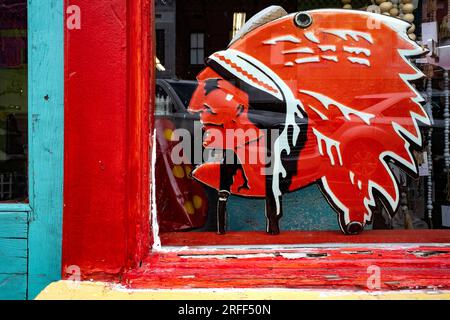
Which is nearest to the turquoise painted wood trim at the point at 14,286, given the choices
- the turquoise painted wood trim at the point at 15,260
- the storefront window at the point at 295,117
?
the turquoise painted wood trim at the point at 15,260

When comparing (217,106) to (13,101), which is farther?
(217,106)

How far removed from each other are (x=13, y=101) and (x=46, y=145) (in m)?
0.39

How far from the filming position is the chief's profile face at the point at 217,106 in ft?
8.74

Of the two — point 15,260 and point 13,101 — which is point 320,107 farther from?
point 15,260

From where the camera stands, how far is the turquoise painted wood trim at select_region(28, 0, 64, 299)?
2.24 metres

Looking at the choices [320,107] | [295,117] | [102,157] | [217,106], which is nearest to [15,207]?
[102,157]

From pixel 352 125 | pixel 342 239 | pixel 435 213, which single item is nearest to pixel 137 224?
pixel 342 239

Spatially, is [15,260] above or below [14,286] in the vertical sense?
above

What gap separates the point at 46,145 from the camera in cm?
226

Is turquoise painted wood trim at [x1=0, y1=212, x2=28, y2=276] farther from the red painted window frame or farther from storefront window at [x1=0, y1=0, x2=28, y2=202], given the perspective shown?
the red painted window frame

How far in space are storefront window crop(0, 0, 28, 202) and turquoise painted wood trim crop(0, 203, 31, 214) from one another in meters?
0.05

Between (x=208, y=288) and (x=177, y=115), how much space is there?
42.1 inches

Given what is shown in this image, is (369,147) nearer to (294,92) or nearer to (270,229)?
(294,92)

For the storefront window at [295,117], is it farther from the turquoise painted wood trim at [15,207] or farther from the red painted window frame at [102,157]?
the turquoise painted wood trim at [15,207]
